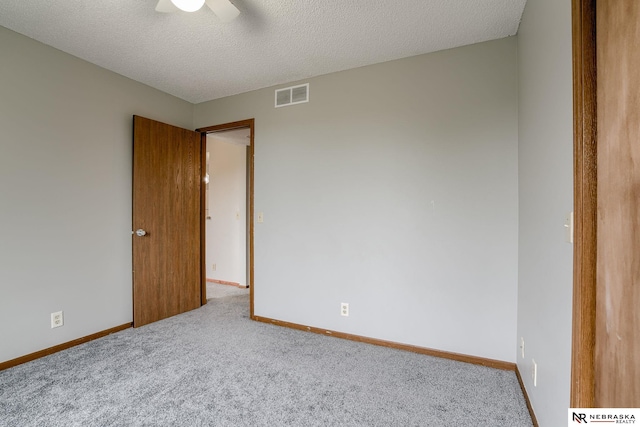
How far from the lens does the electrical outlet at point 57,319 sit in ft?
7.90

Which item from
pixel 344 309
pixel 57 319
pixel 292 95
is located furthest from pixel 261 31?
pixel 57 319

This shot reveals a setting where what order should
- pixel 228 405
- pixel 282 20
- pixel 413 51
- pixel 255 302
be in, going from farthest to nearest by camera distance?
pixel 255 302, pixel 413 51, pixel 282 20, pixel 228 405

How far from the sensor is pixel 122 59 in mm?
2604

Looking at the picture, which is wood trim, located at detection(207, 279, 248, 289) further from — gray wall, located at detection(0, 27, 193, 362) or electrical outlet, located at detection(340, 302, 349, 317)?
electrical outlet, located at detection(340, 302, 349, 317)

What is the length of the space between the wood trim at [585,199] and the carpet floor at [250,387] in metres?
0.93

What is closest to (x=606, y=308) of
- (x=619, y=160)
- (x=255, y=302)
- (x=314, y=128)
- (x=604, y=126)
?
(x=619, y=160)

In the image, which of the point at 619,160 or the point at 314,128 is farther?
the point at 314,128

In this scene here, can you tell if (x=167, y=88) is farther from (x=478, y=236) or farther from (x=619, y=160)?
(x=619, y=160)

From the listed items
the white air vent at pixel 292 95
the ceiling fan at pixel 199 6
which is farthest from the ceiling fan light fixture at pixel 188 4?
the white air vent at pixel 292 95

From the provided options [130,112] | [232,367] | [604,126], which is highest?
[130,112]

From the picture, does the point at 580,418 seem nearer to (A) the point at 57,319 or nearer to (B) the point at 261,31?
(B) the point at 261,31

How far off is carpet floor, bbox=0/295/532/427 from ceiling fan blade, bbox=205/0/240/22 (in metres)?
2.40

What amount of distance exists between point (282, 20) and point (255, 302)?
2702 millimetres

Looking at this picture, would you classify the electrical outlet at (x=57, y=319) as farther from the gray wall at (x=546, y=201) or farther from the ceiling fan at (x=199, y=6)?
the gray wall at (x=546, y=201)
